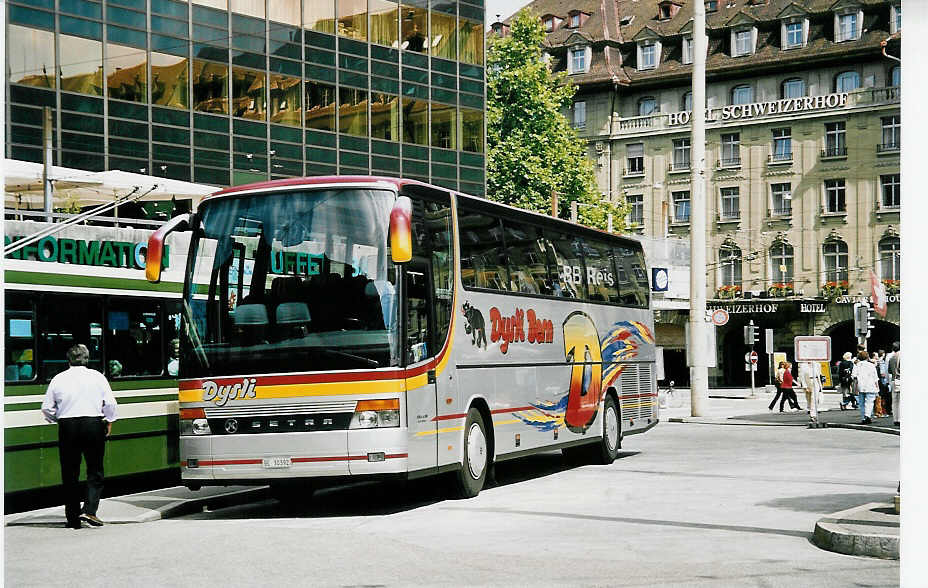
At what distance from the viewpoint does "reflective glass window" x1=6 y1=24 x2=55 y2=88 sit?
33.0 metres

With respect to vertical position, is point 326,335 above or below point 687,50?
below

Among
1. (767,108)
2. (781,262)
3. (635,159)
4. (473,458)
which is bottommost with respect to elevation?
(473,458)

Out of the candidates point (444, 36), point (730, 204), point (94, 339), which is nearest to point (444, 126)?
point (444, 36)

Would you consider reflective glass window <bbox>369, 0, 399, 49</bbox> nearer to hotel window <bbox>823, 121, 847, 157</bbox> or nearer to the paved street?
the paved street

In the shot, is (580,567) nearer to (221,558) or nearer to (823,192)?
(221,558)

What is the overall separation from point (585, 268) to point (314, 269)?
714 cm

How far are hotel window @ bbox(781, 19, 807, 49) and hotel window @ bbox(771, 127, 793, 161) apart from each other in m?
4.76

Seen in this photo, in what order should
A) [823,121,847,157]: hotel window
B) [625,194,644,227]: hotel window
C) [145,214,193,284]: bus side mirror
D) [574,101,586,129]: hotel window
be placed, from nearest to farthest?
[145,214,193,284]: bus side mirror < [823,121,847,157]: hotel window < [625,194,644,227]: hotel window < [574,101,586,129]: hotel window

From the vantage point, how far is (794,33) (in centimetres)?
6981

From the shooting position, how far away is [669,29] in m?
76.1

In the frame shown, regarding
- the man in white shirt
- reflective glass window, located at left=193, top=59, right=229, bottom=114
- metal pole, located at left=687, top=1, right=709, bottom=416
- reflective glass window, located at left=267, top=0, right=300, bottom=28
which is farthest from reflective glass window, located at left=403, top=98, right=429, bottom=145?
the man in white shirt

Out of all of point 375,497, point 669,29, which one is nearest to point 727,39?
point 669,29

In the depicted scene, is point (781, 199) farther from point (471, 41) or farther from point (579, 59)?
point (471, 41)

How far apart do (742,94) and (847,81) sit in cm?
585
